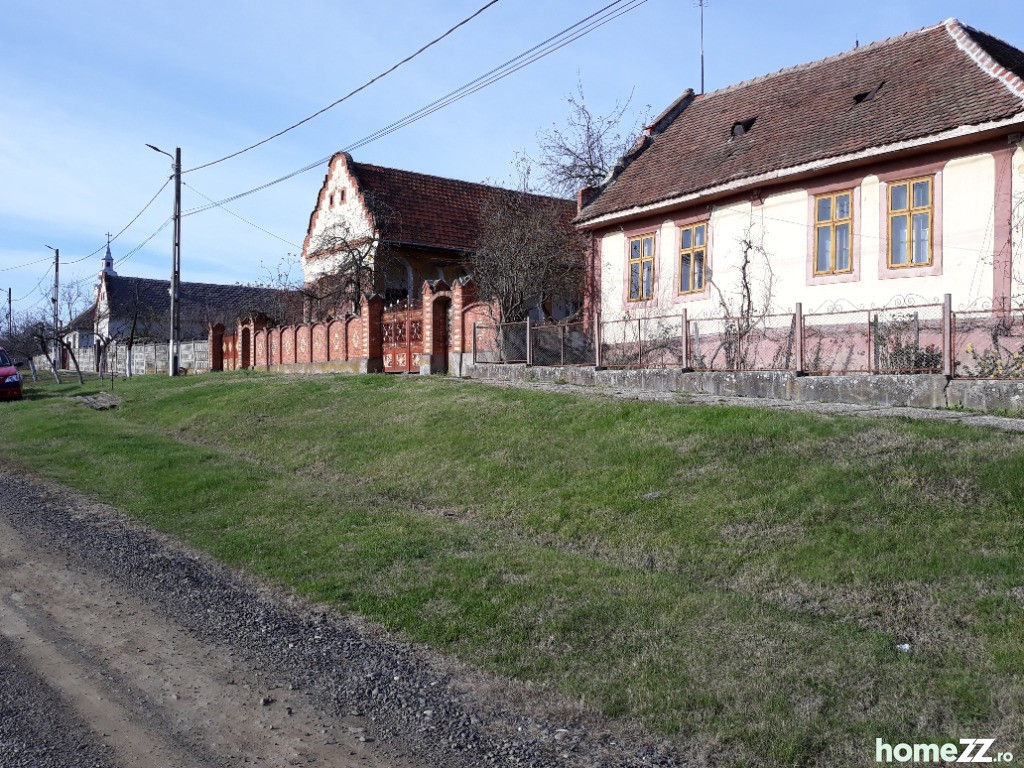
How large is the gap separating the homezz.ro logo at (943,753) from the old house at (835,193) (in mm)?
11912

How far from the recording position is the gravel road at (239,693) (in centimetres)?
442

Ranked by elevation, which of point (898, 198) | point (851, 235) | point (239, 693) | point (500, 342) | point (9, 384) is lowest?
point (239, 693)

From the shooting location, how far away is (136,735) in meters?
4.56

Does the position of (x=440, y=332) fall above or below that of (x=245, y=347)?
above

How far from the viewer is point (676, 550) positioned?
25.0 ft

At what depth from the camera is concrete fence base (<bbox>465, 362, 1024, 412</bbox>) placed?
458 inches

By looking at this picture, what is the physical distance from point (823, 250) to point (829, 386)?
4.92 m

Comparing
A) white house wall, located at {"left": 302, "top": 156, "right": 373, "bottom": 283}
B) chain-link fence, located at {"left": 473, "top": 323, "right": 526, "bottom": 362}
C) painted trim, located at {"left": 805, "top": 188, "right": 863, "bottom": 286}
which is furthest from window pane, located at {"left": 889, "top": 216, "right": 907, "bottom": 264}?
white house wall, located at {"left": 302, "top": 156, "right": 373, "bottom": 283}

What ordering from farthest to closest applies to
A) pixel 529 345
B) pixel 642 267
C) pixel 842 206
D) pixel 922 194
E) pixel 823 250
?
pixel 642 267 < pixel 529 345 < pixel 823 250 < pixel 842 206 < pixel 922 194

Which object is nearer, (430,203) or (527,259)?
(527,259)

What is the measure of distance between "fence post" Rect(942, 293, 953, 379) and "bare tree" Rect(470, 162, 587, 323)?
34.1 ft

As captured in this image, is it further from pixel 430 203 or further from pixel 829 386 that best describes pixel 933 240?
pixel 430 203

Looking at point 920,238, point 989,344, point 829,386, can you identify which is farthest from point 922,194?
point 829,386

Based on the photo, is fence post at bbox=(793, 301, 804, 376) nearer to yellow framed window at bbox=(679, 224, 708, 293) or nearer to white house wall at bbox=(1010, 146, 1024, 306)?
white house wall at bbox=(1010, 146, 1024, 306)
